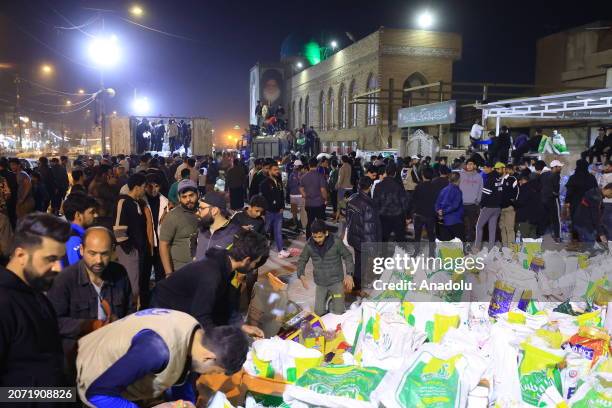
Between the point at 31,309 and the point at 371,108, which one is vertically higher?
the point at 371,108

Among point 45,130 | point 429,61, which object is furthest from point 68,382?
point 45,130

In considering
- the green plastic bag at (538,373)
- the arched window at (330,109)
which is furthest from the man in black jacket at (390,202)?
the arched window at (330,109)

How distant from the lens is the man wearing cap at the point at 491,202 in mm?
8227

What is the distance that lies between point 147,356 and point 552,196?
897 cm

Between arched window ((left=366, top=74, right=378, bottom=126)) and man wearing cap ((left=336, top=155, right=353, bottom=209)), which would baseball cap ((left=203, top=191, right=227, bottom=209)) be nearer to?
man wearing cap ((left=336, top=155, right=353, bottom=209))

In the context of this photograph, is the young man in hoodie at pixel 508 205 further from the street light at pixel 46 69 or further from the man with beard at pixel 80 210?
the street light at pixel 46 69

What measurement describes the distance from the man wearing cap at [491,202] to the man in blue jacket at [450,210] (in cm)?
82

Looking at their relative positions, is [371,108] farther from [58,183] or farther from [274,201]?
[274,201]

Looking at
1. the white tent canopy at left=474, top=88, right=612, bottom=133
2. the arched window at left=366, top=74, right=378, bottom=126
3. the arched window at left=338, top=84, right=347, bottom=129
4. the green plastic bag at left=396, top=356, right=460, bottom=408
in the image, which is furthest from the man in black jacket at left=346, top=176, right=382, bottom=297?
the arched window at left=338, top=84, right=347, bottom=129

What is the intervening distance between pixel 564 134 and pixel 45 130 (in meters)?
52.2

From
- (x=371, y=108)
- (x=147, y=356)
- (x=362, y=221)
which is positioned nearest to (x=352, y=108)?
(x=371, y=108)

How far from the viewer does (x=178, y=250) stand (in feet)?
16.1

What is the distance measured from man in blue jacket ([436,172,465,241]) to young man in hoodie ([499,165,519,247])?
1.14 m

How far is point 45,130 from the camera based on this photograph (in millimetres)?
54281
